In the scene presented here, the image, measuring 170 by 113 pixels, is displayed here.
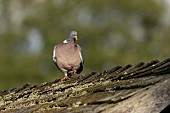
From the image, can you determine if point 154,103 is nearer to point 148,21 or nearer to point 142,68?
point 142,68

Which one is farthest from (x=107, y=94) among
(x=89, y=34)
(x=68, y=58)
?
(x=89, y=34)

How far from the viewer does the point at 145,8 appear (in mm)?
36188

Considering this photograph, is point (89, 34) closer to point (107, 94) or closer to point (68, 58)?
point (68, 58)

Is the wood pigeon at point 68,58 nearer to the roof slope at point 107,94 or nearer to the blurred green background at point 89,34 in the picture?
the roof slope at point 107,94

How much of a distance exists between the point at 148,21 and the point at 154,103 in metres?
30.6

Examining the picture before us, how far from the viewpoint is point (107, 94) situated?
241 inches

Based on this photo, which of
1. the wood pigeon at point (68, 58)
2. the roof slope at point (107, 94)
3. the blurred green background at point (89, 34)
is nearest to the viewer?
the roof slope at point (107, 94)

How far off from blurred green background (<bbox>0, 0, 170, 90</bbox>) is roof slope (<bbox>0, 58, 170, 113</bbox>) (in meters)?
26.0

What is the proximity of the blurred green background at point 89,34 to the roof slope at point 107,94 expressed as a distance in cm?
2596

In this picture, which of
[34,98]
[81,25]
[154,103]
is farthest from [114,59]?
[154,103]

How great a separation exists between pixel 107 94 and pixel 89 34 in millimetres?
28179

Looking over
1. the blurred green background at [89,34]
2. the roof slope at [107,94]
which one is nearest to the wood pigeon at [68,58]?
the roof slope at [107,94]

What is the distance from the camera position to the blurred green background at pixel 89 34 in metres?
34.6

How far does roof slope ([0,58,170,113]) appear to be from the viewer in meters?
5.59
